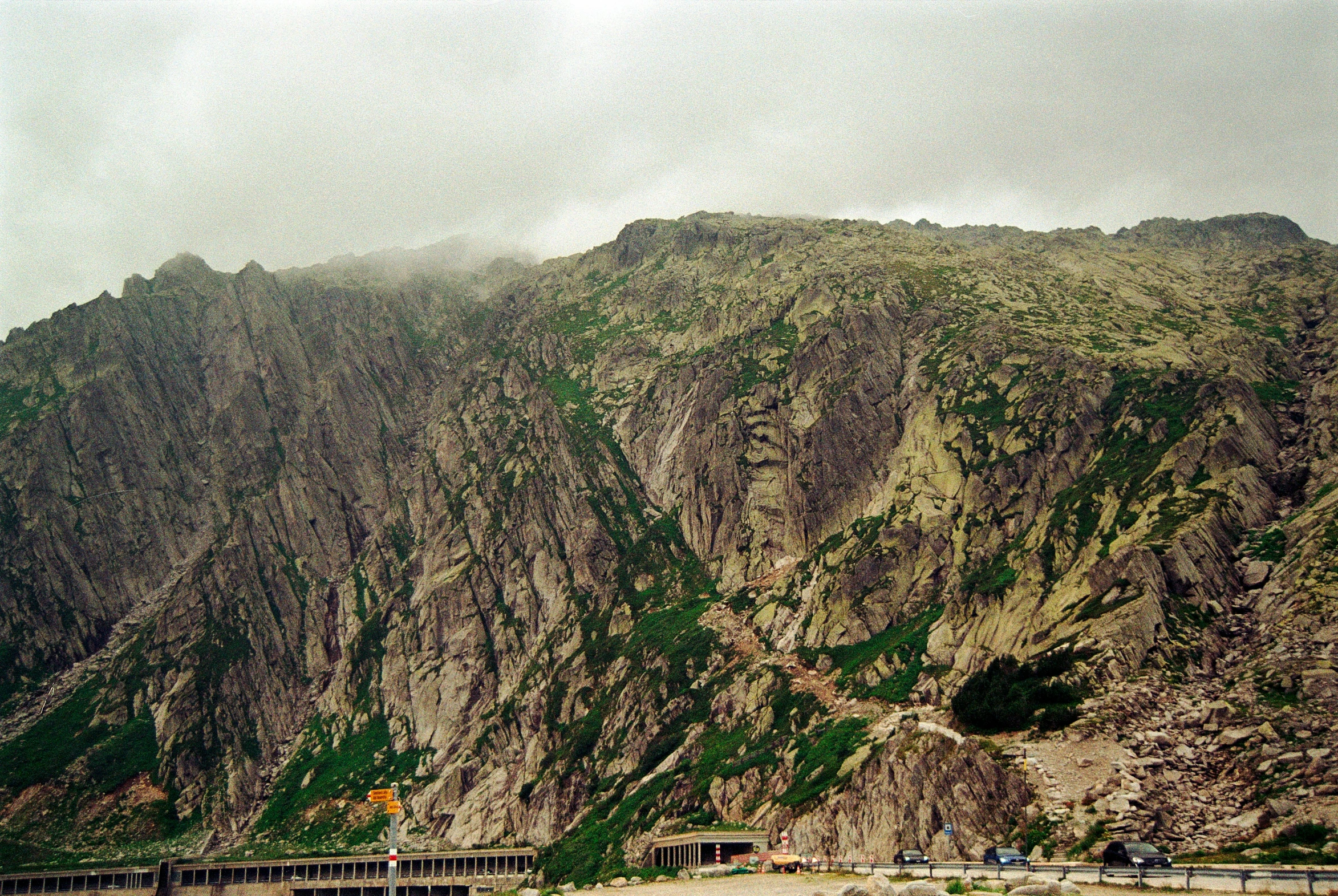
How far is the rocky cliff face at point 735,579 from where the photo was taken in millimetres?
86125

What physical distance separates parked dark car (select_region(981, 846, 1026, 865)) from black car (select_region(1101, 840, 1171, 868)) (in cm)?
443

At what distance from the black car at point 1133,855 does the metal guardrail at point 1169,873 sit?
132 cm

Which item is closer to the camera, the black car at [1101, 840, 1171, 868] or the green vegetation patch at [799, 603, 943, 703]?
the black car at [1101, 840, 1171, 868]

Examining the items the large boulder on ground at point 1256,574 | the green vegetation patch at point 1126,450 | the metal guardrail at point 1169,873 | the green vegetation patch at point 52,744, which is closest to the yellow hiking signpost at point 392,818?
the metal guardrail at point 1169,873

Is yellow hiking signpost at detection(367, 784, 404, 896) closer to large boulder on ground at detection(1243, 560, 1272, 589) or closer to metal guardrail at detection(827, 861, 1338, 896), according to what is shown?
metal guardrail at detection(827, 861, 1338, 896)

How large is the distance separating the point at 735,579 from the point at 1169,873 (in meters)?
106

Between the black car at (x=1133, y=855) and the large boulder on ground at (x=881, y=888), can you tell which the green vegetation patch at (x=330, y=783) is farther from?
the large boulder on ground at (x=881, y=888)

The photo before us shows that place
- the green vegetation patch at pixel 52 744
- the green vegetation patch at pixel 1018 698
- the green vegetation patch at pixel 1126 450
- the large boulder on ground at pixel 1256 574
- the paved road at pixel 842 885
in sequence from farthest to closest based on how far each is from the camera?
the green vegetation patch at pixel 52 744, the green vegetation patch at pixel 1126 450, the large boulder on ground at pixel 1256 574, the green vegetation patch at pixel 1018 698, the paved road at pixel 842 885

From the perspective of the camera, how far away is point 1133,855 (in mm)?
50625

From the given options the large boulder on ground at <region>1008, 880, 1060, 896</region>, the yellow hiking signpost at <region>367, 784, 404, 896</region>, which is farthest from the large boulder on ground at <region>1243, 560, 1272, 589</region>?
the yellow hiking signpost at <region>367, 784, 404, 896</region>

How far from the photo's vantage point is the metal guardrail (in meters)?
35.5

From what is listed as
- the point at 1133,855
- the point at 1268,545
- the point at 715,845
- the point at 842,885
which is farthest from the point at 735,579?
the point at 842,885

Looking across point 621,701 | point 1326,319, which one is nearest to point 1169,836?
point 621,701

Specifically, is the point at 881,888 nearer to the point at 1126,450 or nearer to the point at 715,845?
the point at 715,845
